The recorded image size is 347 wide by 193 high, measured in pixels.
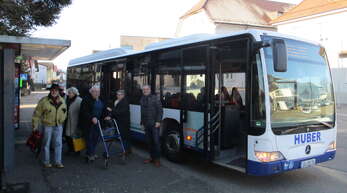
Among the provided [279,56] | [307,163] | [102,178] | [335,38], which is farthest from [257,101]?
[335,38]

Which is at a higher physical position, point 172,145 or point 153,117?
point 153,117

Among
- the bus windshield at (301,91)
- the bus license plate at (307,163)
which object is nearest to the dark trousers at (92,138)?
the bus windshield at (301,91)

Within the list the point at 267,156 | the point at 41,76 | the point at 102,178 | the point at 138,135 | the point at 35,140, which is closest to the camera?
the point at 267,156

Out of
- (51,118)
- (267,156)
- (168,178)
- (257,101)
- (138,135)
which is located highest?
(257,101)

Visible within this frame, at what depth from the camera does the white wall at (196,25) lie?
36750 millimetres

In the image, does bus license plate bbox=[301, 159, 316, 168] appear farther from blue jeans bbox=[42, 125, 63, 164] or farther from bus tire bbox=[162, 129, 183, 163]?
blue jeans bbox=[42, 125, 63, 164]

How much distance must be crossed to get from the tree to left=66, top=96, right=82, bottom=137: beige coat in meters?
2.61

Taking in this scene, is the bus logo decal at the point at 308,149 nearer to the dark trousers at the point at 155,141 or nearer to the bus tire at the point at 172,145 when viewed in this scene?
the bus tire at the point at 172,145

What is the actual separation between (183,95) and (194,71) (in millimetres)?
611

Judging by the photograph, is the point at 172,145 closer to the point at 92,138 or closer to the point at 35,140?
the point at 92,138

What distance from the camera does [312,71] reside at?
5.62 m

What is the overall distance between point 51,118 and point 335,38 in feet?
88.2

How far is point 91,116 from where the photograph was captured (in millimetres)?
6883

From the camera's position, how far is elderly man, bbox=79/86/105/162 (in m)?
6.89
